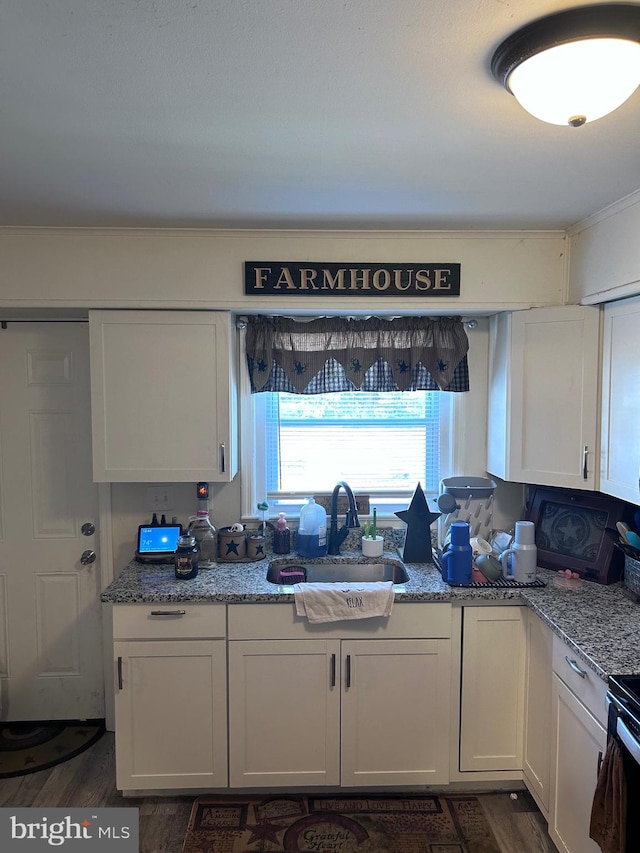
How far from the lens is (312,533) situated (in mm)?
2721

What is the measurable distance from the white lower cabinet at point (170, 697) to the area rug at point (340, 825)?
0.51 feet

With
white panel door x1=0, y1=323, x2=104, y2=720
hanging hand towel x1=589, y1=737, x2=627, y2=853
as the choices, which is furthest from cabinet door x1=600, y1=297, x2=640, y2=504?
white panel door x1=0, y1=323, x2=104, y2=720

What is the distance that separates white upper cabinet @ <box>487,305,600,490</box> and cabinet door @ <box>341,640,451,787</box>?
88 cm

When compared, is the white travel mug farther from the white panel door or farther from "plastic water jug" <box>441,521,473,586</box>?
the white panel door

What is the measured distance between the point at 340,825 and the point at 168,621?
1032 mm

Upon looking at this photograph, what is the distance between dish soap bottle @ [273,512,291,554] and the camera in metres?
2.77

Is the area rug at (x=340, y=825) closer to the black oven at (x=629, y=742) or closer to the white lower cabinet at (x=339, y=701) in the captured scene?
the white lower cabinet at (x=339, y=701)

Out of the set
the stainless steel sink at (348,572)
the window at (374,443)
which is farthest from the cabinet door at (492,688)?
the window at (374,443)

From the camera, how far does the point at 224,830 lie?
2209 mm

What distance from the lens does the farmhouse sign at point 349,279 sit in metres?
2.49

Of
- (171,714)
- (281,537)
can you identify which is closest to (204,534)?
(281,537)

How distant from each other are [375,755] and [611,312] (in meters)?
2.03

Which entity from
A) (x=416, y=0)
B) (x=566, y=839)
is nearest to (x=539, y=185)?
(x=416, y=0)

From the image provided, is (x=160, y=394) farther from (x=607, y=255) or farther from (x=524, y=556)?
(x=607, y=255)
